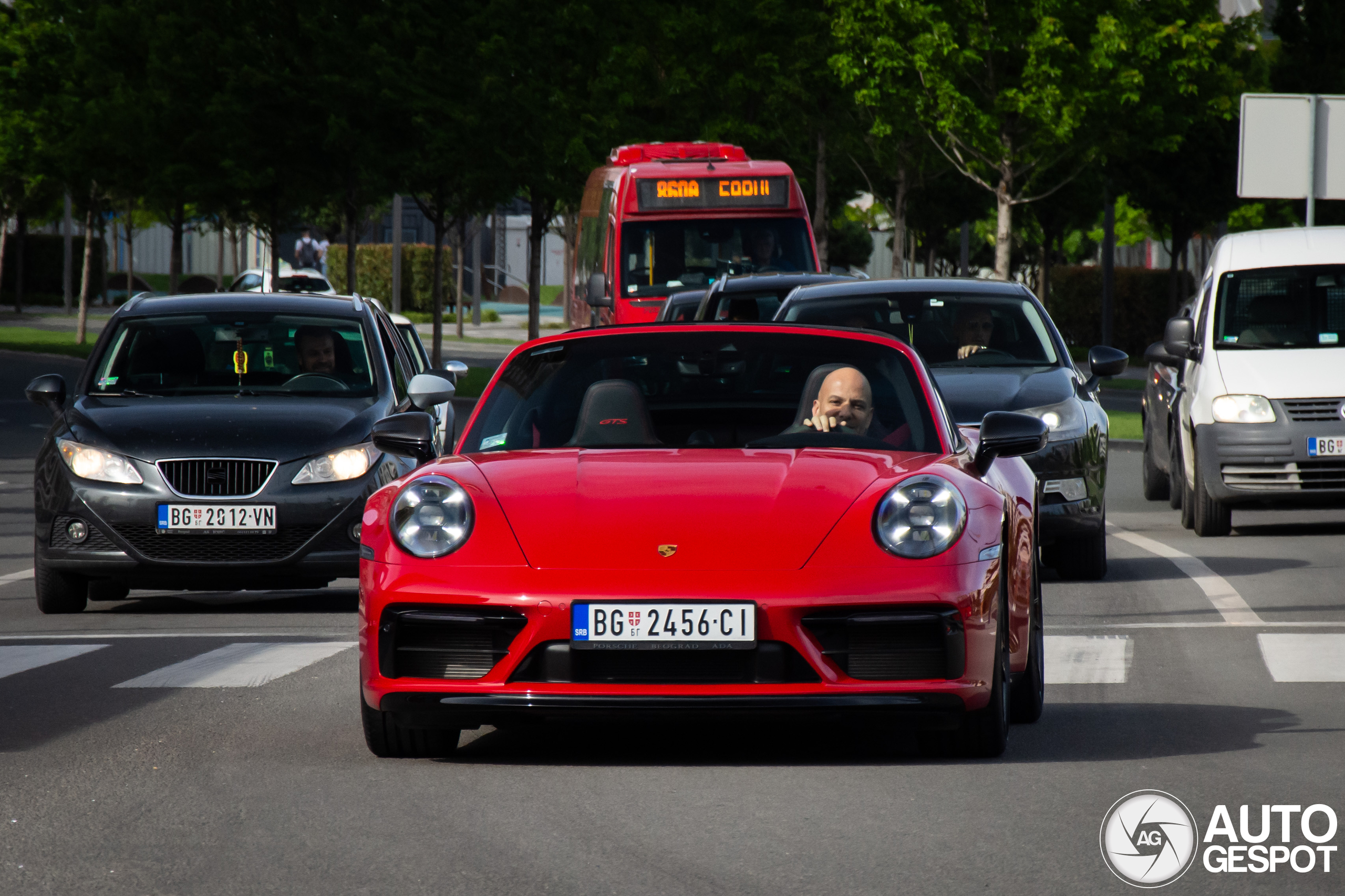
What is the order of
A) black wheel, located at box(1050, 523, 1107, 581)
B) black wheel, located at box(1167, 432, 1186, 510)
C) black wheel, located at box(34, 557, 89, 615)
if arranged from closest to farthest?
black wheel, located at box(34, 557, 89, 615), black wheel, located at box(1050, 523, 1107, 581), black wheel, located at box(1167, 432, 1186, 510)

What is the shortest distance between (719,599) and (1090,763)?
1.28m

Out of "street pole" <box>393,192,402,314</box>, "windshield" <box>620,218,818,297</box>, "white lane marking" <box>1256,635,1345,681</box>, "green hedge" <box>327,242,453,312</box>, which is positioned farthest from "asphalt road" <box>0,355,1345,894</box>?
"green hedge" <box>327,242,453,312</box>

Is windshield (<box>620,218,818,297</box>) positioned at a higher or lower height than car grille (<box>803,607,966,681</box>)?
higher

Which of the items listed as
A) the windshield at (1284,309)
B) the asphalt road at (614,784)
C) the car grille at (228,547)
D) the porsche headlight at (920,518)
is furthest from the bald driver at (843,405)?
the windshield at (1284,309)

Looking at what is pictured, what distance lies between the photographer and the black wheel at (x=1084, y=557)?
13.2m

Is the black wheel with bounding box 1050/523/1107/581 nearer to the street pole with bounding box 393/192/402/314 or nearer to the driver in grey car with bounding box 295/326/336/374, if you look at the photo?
the driver in grey car with bounding box 295/326/336/374

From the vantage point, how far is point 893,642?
659 centimetres

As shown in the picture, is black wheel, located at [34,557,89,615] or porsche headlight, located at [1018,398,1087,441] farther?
porsche headlight, located at [1018,398,1087,441]

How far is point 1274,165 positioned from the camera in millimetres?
26125

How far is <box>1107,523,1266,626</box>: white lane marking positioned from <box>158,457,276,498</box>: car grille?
15.1ft

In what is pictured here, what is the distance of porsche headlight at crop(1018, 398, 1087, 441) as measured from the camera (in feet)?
42.1

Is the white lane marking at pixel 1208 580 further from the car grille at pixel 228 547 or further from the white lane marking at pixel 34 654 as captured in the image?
the white lane marking at pixel 34 654

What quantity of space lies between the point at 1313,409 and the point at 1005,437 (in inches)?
359

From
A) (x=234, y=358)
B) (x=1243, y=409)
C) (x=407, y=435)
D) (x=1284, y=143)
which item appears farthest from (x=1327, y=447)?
(x=1284, y=143)
